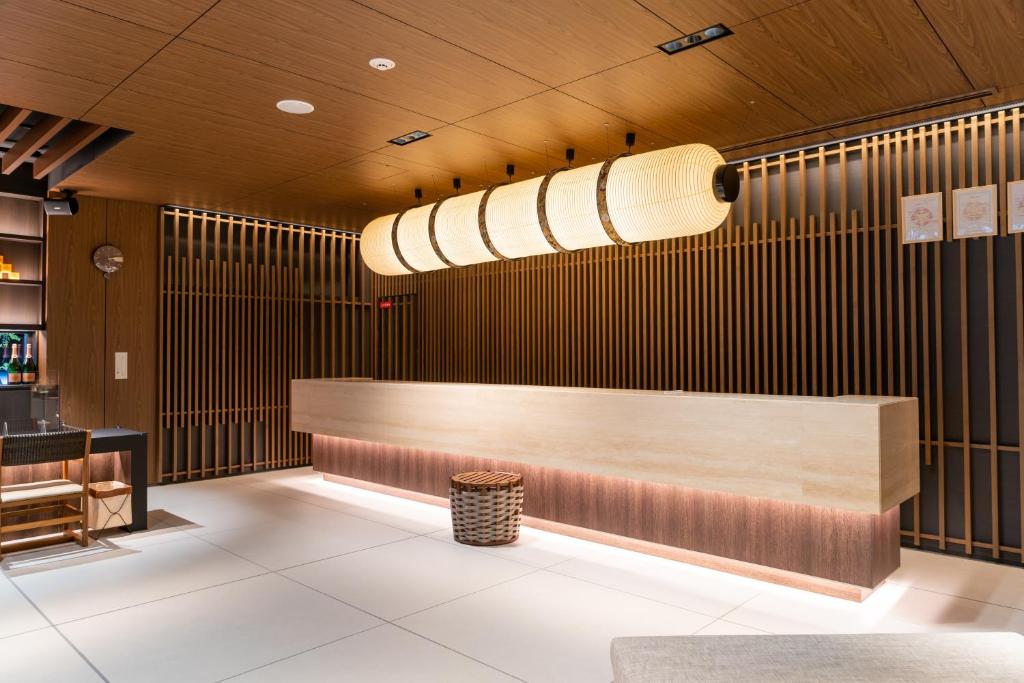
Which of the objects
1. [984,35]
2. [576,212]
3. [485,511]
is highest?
[984,35]

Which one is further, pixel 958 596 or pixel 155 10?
pixel 958 596

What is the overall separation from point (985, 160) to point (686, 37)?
2.47 meters

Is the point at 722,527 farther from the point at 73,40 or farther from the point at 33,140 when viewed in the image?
the point at 33,140

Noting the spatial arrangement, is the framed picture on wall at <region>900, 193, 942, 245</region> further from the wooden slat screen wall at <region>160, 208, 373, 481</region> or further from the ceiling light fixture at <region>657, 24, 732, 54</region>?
the wooden slat screen wall at <region>160, 208, 373, 481</region>

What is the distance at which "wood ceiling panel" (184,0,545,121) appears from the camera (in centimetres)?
297

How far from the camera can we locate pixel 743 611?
342 centimetres

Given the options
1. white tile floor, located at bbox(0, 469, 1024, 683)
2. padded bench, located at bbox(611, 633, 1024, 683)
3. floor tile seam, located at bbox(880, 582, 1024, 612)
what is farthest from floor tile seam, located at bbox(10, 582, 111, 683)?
floor tile seam, located at bbox(880, 582, 1024, 612)

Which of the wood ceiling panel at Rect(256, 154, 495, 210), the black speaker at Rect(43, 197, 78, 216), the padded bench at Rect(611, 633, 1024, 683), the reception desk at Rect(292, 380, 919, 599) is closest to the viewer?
the padded bench at Rect(611, 633, 1024, 683)

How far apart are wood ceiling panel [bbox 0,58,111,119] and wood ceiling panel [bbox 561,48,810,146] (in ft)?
9.06

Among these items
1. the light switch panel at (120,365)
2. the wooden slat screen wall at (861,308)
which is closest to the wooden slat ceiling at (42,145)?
the light switch panel at (120,365)

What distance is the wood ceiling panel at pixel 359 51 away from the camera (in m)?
2.97

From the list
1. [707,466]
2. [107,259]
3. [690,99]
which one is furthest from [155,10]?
[107,259]

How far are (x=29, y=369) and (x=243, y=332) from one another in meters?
2.02

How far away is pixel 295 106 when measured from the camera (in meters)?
4.09
